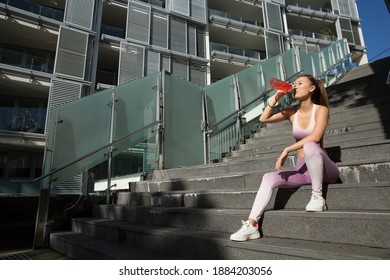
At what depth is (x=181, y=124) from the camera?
19.9ft

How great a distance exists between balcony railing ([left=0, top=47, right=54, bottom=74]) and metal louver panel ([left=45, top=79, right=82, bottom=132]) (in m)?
1.31

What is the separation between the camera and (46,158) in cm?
471

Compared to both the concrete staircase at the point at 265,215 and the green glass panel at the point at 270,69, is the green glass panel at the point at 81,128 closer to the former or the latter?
the concrete staircase at the point at 265,215

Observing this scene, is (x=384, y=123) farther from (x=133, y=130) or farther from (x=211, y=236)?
(x=133, y=130)

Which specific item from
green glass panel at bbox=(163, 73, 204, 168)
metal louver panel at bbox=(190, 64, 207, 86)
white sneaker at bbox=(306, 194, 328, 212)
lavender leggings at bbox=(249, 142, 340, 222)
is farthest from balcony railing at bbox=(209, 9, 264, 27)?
white sneaker at bbox=(306, 194, 328, 212)

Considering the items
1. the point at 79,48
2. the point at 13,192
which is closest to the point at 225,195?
the point at 13,192

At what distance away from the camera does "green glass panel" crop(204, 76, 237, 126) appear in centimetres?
671

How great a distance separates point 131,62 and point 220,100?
10.7m

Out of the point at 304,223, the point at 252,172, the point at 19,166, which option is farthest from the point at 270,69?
the point at 19,166

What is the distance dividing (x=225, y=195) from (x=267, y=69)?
20.6ft

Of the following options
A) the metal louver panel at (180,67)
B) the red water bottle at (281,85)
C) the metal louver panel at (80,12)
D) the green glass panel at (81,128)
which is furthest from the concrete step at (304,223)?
the metal louver panel at (80,12)

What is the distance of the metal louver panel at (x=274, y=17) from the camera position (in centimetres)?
2175

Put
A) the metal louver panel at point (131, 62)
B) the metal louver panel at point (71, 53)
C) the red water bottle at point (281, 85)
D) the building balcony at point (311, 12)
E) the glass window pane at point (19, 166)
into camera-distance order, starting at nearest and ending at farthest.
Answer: the red water bottle at point (281, 85), the glass window pane at point (19, 166), the metal louver panel at point (71, 53), the metal louver panel at point (131, 62), the building balcony at point (311, 12)

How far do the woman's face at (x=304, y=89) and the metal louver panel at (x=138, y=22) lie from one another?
51.2 feet
